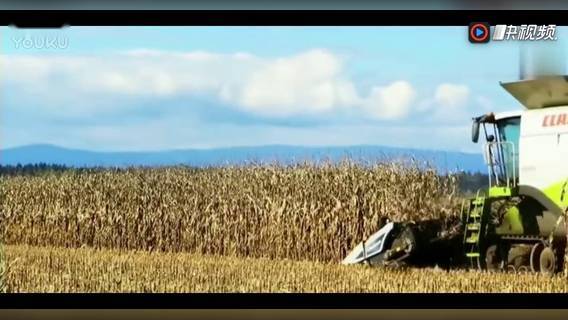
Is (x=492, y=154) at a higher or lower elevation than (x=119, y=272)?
higher

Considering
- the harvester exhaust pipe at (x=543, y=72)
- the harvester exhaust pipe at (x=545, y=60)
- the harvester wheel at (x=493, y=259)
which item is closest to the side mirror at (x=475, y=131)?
the harvester exhaust pipe at (x=543, y=72)

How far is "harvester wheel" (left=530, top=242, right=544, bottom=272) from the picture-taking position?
19.7 feet

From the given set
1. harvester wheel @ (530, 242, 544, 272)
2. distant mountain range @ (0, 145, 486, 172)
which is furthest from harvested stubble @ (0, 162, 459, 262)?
harvester wheel @ (530, 242, 544, 272)

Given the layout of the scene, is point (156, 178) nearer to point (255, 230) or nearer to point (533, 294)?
point (255, 230)

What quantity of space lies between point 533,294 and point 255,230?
1571 mm

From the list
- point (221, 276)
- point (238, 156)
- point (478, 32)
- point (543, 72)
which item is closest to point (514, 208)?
point (543, 72)

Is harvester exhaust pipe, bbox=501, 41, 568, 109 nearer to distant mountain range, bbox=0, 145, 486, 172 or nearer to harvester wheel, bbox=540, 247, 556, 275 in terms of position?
distant mountain range, bbox=0, 145, 486, 172

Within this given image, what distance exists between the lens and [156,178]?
615 cm

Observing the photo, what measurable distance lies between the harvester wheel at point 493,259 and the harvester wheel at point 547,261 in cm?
22

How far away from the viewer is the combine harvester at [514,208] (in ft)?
19.7

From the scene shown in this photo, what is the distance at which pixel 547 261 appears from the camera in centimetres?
600

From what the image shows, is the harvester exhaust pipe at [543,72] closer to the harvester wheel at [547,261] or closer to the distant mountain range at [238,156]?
the distant mountain range at [238,156]
